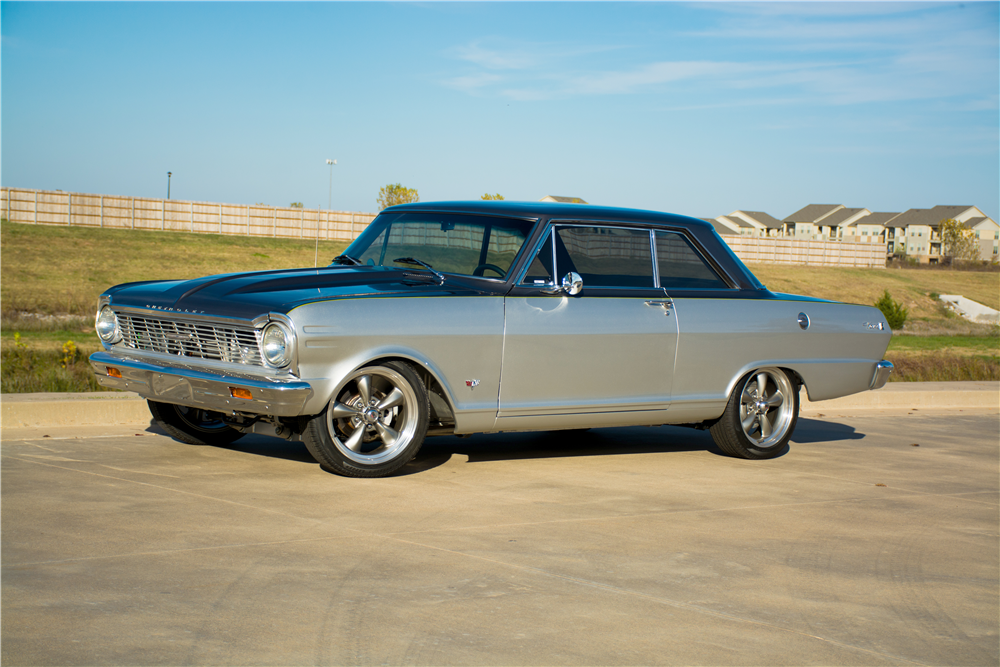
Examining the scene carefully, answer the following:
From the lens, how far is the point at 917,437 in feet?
31.5

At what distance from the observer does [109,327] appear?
7031mm

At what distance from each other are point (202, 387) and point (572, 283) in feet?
8.07

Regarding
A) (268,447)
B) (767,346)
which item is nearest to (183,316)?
(268,447)

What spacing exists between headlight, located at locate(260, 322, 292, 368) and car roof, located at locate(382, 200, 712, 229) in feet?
5.89

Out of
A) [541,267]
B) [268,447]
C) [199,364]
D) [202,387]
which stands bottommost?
[268,447]

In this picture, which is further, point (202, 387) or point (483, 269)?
point (483, 269)

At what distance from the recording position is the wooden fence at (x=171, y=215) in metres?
51.8

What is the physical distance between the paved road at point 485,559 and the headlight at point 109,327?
798mm

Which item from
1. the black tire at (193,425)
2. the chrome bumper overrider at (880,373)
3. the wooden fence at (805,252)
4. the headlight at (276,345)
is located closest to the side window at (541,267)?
the headlight at (276,345)

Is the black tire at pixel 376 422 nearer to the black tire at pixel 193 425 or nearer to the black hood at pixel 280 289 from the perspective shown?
the black hood at pixel 280 289

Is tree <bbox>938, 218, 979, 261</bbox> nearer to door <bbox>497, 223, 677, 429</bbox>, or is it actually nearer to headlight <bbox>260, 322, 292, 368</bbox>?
door <bbox>497, 223, 677, 429</bbox>

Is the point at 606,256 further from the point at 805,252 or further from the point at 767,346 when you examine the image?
the point at 805,252

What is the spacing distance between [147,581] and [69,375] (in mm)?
6504

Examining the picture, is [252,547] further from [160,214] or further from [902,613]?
[160,214]
